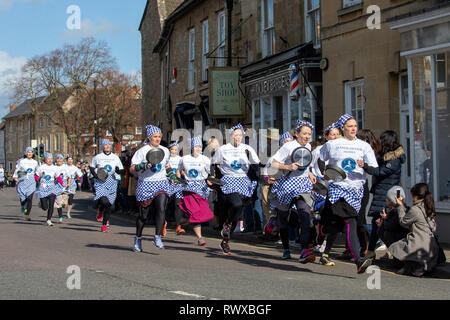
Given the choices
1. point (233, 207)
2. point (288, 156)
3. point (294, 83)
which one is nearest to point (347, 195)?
point (288, 156)

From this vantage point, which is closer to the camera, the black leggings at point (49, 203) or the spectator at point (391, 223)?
the spectator at point (391, 223)

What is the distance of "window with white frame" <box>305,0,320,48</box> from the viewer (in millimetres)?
19047

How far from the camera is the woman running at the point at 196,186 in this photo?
43.7 feet

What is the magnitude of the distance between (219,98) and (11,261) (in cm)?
1428

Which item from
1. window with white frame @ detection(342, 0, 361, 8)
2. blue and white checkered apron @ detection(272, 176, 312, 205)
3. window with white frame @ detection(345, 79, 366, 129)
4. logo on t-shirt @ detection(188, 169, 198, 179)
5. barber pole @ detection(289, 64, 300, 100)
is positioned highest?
window with white frame @ detection(342, 0, 361, 8)

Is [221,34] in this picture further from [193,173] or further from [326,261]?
[326,261]

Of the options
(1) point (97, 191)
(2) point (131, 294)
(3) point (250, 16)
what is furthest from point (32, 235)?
(3) point (250, 16)

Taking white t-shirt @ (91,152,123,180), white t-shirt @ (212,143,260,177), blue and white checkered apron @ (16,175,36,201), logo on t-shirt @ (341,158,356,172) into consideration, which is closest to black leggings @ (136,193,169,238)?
white t-shirt @ (212,143,260,177)

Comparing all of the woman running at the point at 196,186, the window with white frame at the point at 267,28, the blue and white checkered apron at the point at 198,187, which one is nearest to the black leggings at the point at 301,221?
the woman running at the point at 196,186

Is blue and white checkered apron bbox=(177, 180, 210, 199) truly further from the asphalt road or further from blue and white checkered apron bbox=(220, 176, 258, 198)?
blue and white checkered apron bbox=(220, 176, 258, 198)

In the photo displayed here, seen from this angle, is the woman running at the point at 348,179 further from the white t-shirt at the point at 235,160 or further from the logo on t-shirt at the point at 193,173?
the logo on t-shirt at the point at 193,173

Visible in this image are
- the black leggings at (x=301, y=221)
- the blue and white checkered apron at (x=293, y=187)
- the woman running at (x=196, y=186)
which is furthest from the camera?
the woman running at (x=196, y=186)

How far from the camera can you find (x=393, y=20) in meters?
14.0

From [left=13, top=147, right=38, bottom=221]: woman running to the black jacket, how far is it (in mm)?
11676
